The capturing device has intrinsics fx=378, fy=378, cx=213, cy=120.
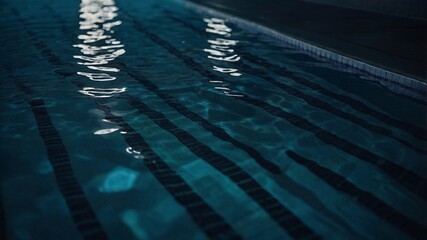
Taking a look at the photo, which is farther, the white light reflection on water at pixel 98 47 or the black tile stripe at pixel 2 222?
the white light reflection on water at pixel 98 47

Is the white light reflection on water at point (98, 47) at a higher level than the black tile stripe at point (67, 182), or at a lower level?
higher

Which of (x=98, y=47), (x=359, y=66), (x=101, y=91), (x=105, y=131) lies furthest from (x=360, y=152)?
(x=98, y=47)

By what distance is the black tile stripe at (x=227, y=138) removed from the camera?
2543 millimetres

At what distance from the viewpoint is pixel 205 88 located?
15.5 feet

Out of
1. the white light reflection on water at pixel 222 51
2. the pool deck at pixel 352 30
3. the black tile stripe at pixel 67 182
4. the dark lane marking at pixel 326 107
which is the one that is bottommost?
the black tile stripe at pixel 67 182

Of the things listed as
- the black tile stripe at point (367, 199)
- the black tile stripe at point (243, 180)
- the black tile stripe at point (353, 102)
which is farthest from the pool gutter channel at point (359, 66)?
the black tile stripe at point (243, 180)

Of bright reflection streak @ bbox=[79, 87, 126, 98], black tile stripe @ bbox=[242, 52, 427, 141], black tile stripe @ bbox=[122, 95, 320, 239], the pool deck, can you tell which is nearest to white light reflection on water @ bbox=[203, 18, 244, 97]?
black tile stripe @ bbox=[242, 52, 427, 141]

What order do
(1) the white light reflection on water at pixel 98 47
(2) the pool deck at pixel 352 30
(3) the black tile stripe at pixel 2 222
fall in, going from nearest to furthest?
(3) the black tile stripe at pixel 2 222 → (1) the white light reflection on water at pixel 98 47 → (2) the pool deck at pixel 352 30

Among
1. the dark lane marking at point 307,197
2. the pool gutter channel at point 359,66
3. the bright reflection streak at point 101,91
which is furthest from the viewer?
the bright reflection streak at point 101,91

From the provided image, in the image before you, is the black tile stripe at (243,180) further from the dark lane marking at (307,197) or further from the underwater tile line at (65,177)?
the underwater tile line at (65,177)

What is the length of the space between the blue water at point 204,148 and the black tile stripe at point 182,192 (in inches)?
0.5

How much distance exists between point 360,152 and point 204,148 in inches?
52.9

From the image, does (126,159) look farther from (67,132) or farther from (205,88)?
(205,88)

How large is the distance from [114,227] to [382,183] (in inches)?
75.9
